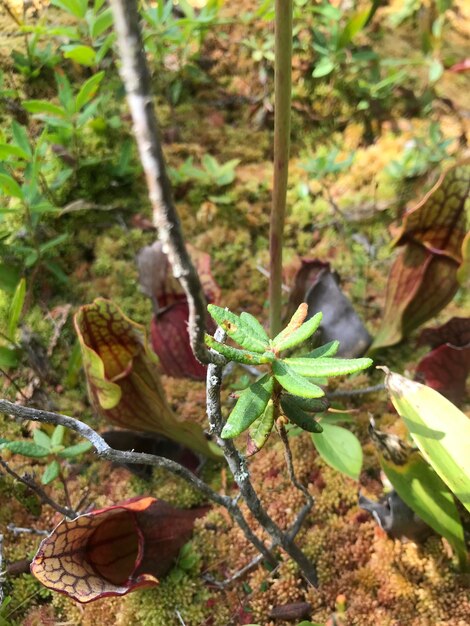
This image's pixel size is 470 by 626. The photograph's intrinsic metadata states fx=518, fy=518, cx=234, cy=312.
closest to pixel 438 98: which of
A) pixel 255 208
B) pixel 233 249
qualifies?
pixel 255 208

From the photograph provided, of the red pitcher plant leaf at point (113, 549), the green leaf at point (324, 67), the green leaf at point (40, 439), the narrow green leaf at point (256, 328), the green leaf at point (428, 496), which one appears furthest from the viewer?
the green leaf at point (324, 67)

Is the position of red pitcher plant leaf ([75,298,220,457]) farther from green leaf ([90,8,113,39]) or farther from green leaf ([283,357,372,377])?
green leaf ([90,8,113,39])

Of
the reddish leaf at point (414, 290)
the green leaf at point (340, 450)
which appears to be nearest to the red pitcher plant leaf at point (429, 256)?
the reddish leaf at point (414, 290)

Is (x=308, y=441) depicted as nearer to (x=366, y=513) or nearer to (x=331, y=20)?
(x=366, y=513)

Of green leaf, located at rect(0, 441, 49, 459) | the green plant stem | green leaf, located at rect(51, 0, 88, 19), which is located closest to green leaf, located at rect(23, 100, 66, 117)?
green leaf, located at rect(51, 0, 88, 19)

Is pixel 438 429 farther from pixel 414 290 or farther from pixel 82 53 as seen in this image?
pixel 82 53

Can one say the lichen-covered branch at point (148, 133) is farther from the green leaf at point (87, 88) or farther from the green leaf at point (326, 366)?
the green leaf at point (87, 88)
